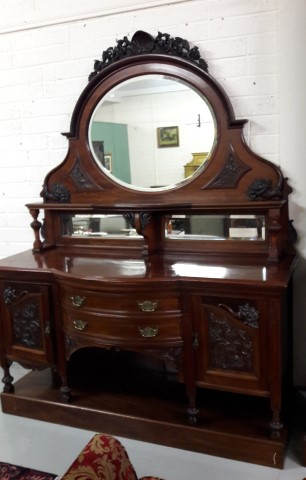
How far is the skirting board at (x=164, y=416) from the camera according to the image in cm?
202

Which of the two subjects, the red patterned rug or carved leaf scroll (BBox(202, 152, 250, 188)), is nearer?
the red patterned rug

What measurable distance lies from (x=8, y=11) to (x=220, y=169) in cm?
153

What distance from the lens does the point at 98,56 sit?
249 centimetres

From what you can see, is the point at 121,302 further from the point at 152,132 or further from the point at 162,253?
the point at 152,132

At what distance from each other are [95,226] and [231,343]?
1025 millimetres

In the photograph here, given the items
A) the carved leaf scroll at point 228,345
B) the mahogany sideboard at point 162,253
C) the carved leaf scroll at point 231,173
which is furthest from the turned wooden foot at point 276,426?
the carved leaf scroll at point 231,173

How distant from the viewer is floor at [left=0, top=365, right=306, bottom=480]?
196cm

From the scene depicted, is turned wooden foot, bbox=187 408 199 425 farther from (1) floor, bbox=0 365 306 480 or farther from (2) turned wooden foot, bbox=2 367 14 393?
(2) turned wooden foot, bbox=2 367 14 393

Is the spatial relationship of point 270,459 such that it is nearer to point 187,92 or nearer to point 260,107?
point 260,107

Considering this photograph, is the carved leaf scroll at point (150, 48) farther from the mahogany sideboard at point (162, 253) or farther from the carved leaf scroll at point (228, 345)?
the carved leaf scroll at point (228, 345)

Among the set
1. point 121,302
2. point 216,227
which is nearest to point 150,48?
point 216,227

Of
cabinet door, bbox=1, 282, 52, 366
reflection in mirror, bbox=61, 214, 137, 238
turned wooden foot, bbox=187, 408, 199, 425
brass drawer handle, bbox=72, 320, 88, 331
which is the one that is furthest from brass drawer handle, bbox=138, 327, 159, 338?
reflection in mirror, bbox=61, 214, 137, 238

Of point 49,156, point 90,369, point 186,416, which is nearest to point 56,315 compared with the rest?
point 90,369

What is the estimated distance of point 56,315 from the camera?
2.28 meters
